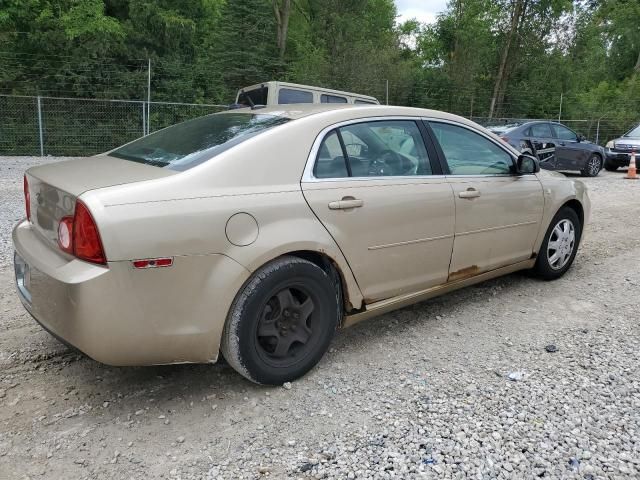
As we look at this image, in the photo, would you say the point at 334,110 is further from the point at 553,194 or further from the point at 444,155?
the point at 553,194

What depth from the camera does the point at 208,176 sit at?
8.86ft

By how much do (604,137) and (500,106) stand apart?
5009 millimetres

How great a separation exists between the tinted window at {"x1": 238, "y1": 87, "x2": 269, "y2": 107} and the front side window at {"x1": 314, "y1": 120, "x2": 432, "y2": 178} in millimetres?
7443

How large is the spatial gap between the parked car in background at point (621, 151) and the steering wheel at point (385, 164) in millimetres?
15092

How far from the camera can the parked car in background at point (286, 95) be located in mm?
10875

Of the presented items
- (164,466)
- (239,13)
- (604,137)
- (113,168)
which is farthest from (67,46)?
(604,137)

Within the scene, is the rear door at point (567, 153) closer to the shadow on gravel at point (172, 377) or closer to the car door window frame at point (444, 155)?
the car door window frame at point (444, 155)

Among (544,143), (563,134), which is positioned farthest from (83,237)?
(563,134)

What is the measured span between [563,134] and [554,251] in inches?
431

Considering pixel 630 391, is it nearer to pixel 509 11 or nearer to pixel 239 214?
pixel 239 214

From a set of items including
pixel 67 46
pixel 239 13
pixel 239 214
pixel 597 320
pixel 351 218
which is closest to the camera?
pixel 239 214

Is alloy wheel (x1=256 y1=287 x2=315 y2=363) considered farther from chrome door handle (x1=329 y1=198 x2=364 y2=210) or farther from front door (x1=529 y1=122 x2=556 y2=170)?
front door (x1=529 y1=122 x2=556 y2=170)

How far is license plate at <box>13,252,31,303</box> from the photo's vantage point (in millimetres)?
2811

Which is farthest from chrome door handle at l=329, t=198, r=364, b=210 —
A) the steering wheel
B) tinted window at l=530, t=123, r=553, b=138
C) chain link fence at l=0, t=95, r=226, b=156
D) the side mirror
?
chain link fence at l=0, t=95, r=226, b=156
